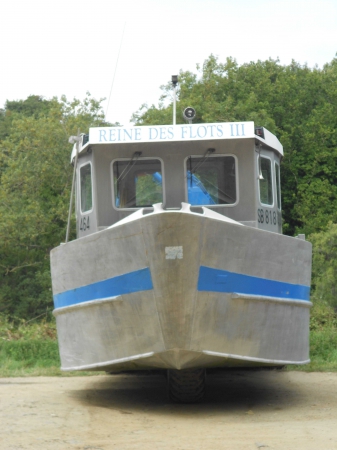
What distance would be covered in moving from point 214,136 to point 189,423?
2697 mm

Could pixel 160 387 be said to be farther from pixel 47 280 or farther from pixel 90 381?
pixel 47 280

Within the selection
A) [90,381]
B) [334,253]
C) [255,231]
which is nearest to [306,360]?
[255,231]

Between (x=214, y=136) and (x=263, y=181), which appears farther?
(x=263, y=181)

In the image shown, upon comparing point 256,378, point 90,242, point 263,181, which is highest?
point 263,181

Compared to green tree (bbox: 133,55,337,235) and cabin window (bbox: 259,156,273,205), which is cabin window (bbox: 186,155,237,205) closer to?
cabin window (bbox: 259,156,273,205)

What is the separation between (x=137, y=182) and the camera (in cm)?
802

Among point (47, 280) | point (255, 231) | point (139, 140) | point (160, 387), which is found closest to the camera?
point (255, 231)

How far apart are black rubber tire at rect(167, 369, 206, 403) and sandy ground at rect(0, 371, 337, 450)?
0.34ft

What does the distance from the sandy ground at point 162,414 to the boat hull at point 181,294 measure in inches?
18.8

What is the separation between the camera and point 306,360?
304 inches

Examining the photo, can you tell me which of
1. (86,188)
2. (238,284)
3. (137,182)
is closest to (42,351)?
(86,188)

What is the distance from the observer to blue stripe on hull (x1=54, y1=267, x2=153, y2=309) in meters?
6.59

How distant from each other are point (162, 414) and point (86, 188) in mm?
2465

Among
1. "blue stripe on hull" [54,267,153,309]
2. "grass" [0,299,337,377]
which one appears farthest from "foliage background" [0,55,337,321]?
"blue stripe on hull" [54,267,153,309]
